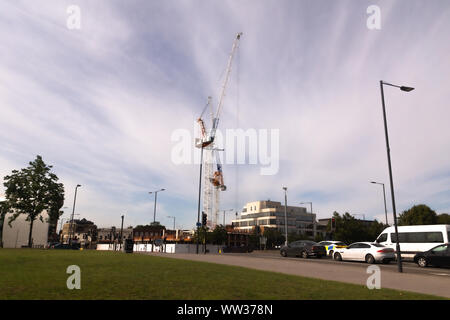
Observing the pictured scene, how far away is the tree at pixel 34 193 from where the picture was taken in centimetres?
4197

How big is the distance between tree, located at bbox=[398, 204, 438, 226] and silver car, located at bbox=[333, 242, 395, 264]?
121ft

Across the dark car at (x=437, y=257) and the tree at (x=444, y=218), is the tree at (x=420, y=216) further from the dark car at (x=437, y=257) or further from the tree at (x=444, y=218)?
the dark car at (x=437, y=257)

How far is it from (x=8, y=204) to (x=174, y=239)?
5298cm

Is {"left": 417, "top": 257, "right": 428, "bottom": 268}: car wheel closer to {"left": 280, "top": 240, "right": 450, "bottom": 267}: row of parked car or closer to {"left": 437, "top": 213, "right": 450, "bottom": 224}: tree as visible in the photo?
{"left": 280, "top": 240, "right": 450, "bottom": 267}: row of parked car

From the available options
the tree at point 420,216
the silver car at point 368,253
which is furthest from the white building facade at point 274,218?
the silver car at point 368,253

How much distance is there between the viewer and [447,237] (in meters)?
23.5

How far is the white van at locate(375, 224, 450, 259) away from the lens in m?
23.8

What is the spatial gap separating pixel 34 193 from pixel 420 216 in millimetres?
55841

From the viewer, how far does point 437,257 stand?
19.2m

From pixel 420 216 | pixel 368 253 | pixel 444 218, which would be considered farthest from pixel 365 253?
pixel 444 218

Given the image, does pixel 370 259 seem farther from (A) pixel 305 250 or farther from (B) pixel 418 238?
(A) pixel 305 250

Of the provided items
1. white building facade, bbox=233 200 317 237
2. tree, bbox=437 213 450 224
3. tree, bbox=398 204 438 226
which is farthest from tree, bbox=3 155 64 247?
white building facade, bbox=233 200 317 237
